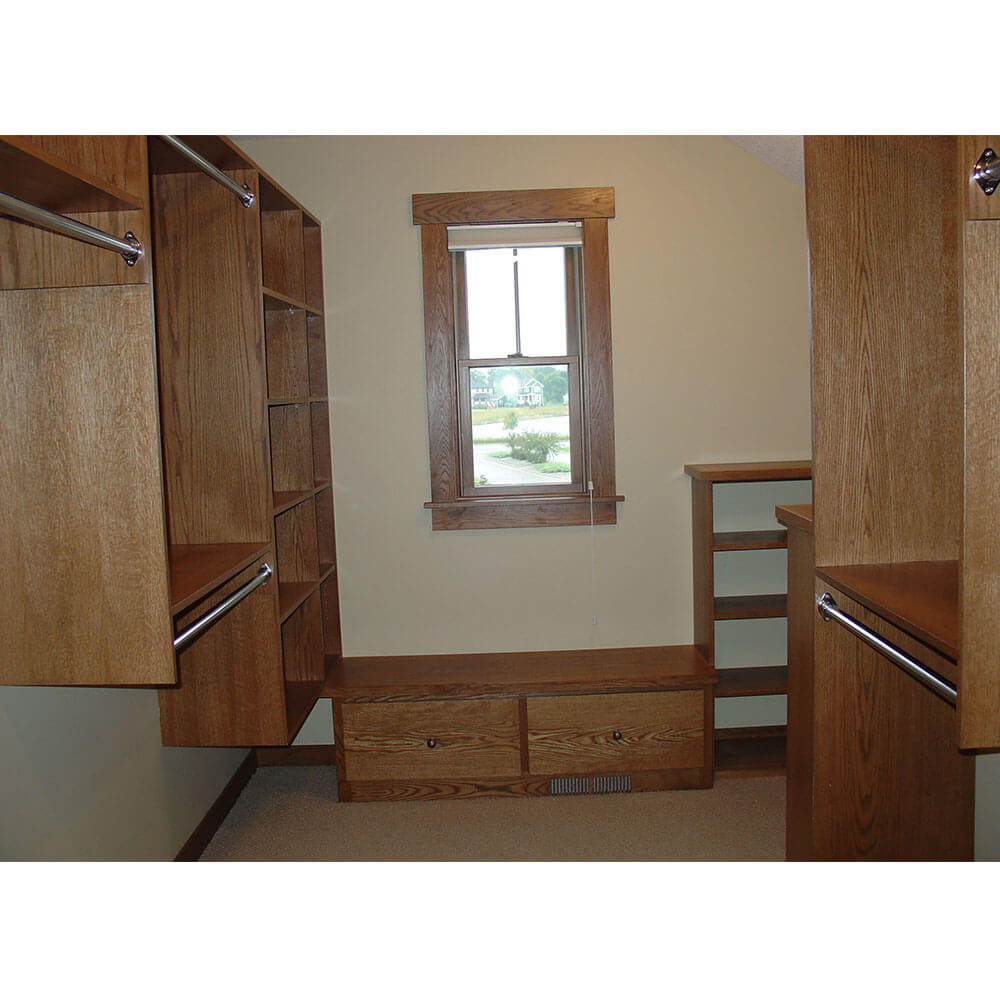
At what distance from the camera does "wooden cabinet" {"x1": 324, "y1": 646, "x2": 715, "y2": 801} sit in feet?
11.0

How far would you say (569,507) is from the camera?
3.69 meters

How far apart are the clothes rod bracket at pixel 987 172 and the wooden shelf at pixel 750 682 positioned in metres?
2.32

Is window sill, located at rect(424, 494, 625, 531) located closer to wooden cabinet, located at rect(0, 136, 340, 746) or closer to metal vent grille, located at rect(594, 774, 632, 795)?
wooden cabinet, located at rect(0, 136, 340, 746)

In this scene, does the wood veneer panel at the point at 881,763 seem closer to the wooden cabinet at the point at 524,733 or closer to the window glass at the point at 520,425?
the wooden cabinet at the point at 524,733

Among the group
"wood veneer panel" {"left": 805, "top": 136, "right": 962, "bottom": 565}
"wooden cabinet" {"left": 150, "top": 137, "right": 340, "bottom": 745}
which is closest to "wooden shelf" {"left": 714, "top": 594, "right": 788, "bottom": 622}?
"wood veneer panel" {"left": 805, "top": 136, "right": 962, "bottom": 565}

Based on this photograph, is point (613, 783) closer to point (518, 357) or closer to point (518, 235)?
point (518, 357)

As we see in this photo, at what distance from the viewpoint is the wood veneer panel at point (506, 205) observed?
3541 millimetres

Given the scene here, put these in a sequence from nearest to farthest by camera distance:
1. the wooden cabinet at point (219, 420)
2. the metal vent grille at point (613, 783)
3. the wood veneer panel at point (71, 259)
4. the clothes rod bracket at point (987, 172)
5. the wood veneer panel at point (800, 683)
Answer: the clothes rod bracket at point (987, 172) → the wood veneer panel at point (71, 259) → the wood veneer panel at point (800, 683) → the wooden cabinet at point (219, 420) → the metal vent grille at point (613, 783)

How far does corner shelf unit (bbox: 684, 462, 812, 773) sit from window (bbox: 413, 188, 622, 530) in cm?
38

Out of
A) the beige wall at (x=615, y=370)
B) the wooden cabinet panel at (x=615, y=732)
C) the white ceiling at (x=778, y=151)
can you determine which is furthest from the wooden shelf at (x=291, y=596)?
the white ceiling at (x=778, y=151)

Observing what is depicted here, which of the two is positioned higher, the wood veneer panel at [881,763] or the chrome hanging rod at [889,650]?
the chrome hanging rod at [889,650]

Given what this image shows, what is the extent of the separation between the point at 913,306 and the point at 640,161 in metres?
1.78

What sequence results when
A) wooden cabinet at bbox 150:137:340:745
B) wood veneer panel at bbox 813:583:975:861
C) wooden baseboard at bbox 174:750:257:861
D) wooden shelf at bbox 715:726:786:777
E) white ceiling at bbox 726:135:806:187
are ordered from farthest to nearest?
wooden shelf at bbox 715:726:786:777, white ceiling at bbox 726:135:806:187, wooden baseboard at bbox 174:750:257:861, wooden cabinet at bbox 150:137:340:745, wood veneer panel at bbox 813:583:975:861

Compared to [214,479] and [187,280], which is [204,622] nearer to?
[214,479]
